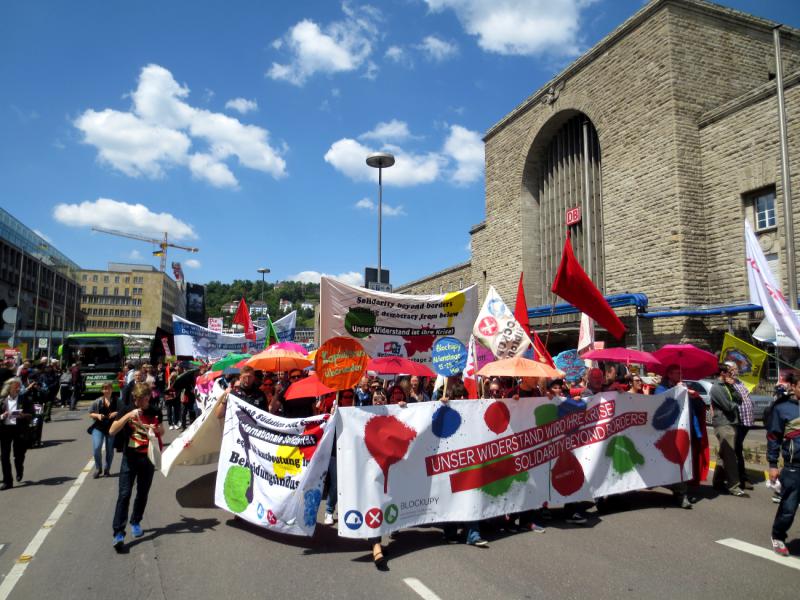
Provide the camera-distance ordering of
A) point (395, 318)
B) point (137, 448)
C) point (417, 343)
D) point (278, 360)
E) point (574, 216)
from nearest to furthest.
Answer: point (137, 448) → point (395, 318) → point (417, 343) → point (278, 360) → point (574, 216)

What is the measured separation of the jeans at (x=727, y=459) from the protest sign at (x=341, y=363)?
529cm

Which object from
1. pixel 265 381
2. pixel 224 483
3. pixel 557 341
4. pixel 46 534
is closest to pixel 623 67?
pixel 557 341

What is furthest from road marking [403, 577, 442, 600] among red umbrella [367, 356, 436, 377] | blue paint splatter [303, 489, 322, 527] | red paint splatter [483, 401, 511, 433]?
red umbrella [367, 356, 436, 377]

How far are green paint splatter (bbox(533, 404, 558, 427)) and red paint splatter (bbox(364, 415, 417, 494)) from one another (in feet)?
5.20

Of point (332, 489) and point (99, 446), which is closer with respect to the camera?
point (332, 489)

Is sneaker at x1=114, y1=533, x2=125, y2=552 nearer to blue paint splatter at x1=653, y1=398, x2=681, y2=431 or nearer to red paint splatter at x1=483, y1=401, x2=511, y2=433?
red paint splatter at x1=483, y1=401, x2=511, y2=433

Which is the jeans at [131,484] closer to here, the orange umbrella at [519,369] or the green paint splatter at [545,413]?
the orange umbrella at [519,369]

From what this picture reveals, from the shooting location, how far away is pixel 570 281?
24.0 feet

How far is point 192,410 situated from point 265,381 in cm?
590

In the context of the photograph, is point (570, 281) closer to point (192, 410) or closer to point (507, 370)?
point (507, 370)

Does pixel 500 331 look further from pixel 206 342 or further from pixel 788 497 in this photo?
pixel 206 342

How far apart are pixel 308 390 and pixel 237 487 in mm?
1292

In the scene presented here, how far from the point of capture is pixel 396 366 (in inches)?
322

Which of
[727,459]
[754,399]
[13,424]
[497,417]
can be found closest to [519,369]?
[497,417]
